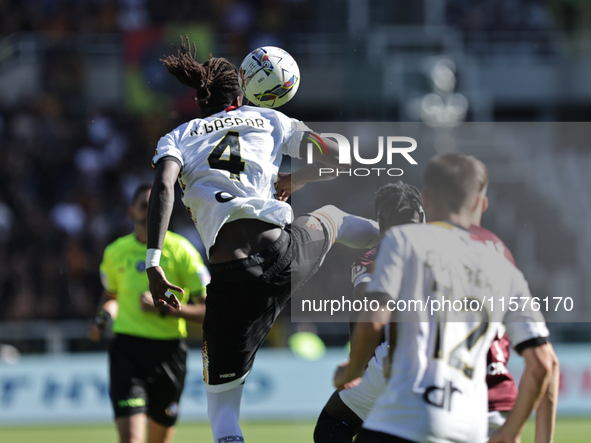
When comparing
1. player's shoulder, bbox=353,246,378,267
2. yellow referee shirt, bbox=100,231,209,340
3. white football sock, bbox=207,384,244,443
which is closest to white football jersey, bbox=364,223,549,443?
player's shoulder, bbox=353,246,378,267

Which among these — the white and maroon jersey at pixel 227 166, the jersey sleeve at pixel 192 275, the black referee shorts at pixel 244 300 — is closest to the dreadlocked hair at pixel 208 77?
the white and maroon jersey at pixel 227 166

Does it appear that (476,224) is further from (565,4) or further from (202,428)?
(565,4)

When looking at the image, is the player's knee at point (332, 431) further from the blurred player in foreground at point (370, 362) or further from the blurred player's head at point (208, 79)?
the blurred player's head at point (208, 79)

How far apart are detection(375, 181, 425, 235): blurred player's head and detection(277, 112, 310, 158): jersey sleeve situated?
0.54m

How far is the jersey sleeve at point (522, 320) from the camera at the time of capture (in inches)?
130

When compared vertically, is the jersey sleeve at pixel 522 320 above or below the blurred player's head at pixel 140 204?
above

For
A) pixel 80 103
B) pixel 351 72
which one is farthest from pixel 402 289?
pixel 80 103

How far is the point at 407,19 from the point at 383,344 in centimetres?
1295

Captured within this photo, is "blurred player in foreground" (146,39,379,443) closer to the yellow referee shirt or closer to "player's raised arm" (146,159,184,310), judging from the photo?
"player's raised arm" (146,159,184,310)

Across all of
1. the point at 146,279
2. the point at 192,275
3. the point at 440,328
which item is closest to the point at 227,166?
the point at 440,328

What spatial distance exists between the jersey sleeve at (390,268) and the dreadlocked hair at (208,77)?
1.78 meters

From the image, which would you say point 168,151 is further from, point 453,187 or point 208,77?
point 453,187

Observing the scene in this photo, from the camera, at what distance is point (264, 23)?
17297 millimetres

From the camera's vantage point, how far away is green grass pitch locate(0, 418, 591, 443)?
927 cm
